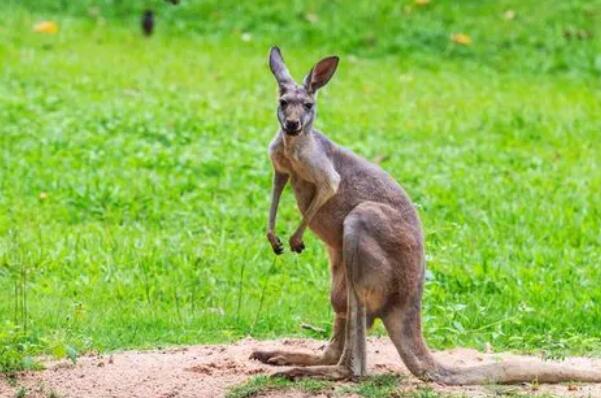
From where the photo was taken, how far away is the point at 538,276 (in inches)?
336

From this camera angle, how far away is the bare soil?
596 centimetres

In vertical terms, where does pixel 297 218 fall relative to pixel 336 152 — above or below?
below

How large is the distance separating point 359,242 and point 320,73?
2.54ft

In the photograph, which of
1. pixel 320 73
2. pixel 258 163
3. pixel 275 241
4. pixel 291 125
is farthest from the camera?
pixel 258 163

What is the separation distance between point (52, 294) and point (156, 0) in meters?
9.79

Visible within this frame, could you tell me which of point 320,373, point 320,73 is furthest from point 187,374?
point 320,73

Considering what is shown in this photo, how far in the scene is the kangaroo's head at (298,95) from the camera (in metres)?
5.79

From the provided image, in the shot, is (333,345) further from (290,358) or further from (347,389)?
(347,389)

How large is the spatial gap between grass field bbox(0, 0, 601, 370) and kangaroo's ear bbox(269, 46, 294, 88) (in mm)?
1537

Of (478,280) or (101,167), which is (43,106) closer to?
(101,167)

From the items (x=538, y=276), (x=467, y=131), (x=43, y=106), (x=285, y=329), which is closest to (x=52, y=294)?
(x=285, y=329)

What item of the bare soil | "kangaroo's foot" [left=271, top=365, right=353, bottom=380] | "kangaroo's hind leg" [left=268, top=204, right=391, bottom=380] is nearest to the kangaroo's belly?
"kangaroo's hind leg" [left=268, top=204, right=391, bottom=380]

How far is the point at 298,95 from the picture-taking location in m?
5.88

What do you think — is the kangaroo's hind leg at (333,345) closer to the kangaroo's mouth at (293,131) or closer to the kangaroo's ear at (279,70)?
the kangaroo's mouth at (293,131)
